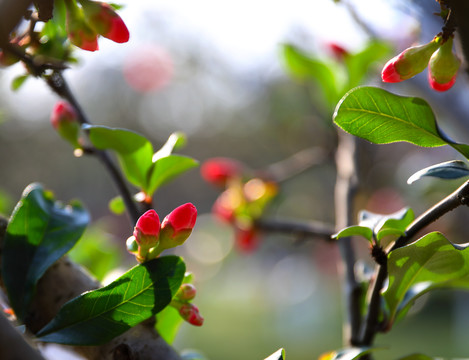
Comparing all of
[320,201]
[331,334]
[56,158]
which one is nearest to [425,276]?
[320,201]

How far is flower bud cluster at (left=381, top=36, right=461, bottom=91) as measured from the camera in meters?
0.40

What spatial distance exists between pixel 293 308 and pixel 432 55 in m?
6.39

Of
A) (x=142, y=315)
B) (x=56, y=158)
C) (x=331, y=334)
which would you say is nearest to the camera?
(x=142, y=315)

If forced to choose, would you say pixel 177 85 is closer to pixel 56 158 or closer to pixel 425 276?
pixel 56 158

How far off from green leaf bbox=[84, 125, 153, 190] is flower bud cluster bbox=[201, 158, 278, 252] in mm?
577

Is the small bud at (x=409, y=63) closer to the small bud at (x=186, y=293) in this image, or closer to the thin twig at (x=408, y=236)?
the thin twig at (x=408, y=236)

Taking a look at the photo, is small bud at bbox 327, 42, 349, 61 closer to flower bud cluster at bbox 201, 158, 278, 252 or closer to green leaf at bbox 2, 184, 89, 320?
flower bud cluster at bbox 201, 158, 278, 252

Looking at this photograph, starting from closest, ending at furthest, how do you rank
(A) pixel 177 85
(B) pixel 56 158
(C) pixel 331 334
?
(C) pixel 331 334 → (B) pixel 56 158 → (A) pixel 177 85

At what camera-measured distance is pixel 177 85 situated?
10.2m

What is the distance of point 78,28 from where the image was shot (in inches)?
15.8

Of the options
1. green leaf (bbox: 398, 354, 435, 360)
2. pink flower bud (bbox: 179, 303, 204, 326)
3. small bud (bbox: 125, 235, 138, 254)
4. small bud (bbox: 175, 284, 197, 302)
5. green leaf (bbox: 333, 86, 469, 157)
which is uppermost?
green leaf (bbox: 333, 86, 469, 157)

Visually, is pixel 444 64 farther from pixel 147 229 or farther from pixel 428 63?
pixel 147 229

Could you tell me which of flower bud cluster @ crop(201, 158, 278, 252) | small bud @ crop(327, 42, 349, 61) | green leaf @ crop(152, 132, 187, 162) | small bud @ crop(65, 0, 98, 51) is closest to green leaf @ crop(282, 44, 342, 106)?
small bud @ crop(327, 42, 349, 61)

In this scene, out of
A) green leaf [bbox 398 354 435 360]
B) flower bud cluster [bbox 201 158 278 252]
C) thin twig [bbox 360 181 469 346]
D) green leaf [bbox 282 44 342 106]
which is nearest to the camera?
thin twig [bbox 360 181 469 346]
